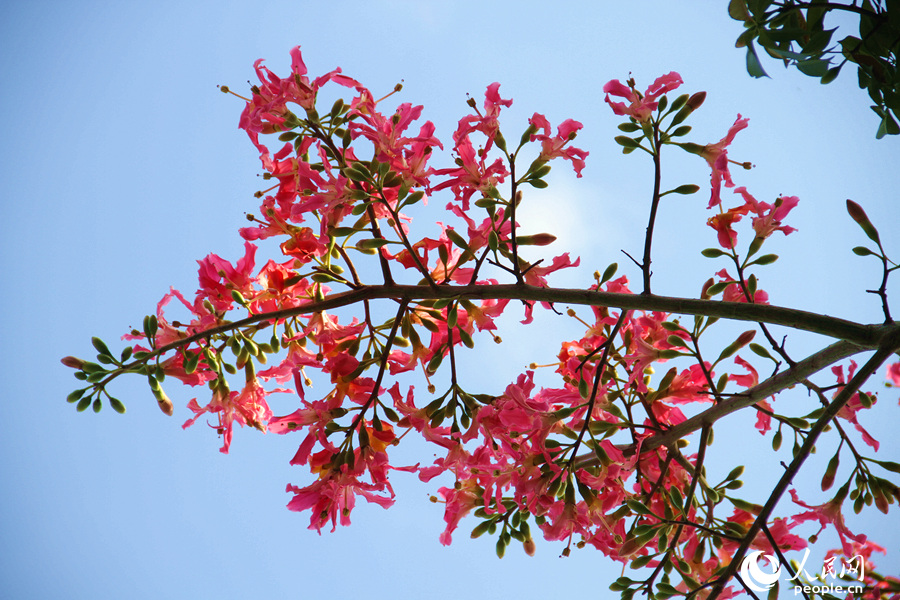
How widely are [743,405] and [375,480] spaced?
823mm

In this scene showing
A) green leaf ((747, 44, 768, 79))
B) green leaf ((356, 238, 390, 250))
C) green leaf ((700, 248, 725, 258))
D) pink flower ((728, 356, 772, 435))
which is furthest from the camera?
pink flower ((728, 356, 772, 435))

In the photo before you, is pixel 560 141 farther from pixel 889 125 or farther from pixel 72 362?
pixel 72 362

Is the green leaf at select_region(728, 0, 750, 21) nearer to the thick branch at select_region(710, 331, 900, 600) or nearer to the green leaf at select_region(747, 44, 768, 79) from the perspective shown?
the green leaf at select_region(747, 44, 768, 79)

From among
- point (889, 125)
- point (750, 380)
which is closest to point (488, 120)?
point (889, 125)

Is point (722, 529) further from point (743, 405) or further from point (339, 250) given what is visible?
point (339, 250)

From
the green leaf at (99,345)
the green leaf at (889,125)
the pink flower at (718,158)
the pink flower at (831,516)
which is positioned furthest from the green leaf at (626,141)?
the green leaf at (99,345)

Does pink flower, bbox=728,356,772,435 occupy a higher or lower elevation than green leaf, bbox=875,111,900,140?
lower

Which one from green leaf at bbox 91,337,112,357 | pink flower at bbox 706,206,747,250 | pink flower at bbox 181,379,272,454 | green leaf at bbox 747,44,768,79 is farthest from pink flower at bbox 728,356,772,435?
green leaf at bbox 91,337,112,357

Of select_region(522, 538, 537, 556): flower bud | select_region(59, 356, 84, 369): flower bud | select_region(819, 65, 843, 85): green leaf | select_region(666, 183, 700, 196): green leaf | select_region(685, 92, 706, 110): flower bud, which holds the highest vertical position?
select_region(685, 92, 706, 110): flower bud

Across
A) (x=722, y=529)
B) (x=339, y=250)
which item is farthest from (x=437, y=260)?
(x=722, y=529)

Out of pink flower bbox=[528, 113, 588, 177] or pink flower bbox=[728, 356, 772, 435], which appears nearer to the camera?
pink flower bbox=[528, 113, 588, 177]

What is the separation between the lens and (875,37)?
106 cm

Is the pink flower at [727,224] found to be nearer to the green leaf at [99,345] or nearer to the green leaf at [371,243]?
the green leaf at [371,243]

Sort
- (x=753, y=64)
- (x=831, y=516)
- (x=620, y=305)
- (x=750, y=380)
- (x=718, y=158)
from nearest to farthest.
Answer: (x=753, y=64) → (x=620, y=305) → (x=718, y=158) → (x=831, y=516) → (x=750, y=380)
